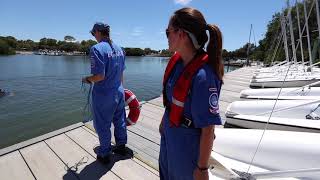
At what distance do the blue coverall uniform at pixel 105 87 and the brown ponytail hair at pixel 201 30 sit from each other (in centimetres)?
169

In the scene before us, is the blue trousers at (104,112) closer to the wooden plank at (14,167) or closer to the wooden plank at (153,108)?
the wooden plank at (14,167)

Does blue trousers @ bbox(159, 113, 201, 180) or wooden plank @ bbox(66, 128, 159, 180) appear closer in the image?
blue trousers @ bbox(159, 113, 201, 180)

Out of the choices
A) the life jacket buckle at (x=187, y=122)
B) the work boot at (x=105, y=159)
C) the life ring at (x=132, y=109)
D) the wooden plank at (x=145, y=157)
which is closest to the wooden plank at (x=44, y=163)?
the work boot at (x=105, y=159)

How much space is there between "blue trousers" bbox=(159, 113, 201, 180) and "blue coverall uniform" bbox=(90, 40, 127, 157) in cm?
161

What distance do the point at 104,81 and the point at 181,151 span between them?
1.81 meters

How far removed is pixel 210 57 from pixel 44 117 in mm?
11976

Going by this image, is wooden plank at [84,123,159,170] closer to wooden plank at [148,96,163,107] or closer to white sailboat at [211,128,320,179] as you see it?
white sailboat at [211,128,320,179]

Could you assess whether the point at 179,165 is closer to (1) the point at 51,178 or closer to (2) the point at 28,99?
(1) the point at 51,178

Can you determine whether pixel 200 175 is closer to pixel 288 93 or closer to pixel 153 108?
pixel 153 108

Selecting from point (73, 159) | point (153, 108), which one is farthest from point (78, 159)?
point (153, 108)

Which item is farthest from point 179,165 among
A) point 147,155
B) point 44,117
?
point 44,117

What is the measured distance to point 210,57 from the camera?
5.45 ft

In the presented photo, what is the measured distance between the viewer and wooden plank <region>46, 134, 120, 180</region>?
10.7ft

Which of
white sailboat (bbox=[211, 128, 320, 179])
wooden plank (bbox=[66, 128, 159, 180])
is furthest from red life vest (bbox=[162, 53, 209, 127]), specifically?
wooden plank (bbox=[66, 128, 159, 180])
